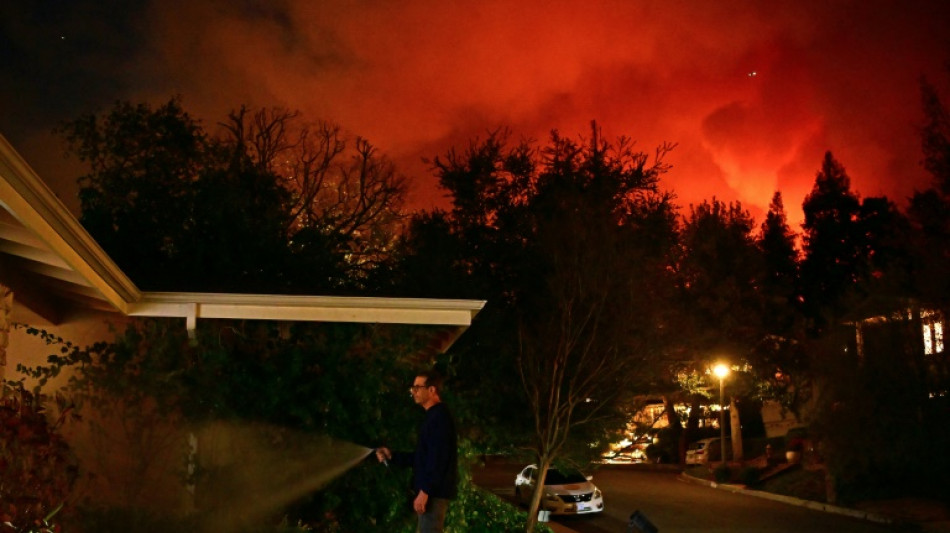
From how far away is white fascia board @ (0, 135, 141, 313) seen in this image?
5297 mm

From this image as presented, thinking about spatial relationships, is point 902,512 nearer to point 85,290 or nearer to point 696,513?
point 696,513

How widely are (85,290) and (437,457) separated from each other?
387 centimetres

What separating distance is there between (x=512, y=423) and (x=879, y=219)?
3469 centimetres

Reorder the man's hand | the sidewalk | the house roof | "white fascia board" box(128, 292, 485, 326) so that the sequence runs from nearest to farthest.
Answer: the house roof → the man's hand → "white fascia board" box(128, 292, 485, 326) → the sidewalk

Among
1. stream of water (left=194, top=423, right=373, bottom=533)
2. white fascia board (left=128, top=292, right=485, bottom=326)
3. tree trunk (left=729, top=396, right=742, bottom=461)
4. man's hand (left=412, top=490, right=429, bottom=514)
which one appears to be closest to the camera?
man's hand (left=412, top=490, right=429, bottom=514)

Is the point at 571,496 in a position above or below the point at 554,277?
below

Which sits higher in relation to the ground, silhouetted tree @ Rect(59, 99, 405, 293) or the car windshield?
silhouetted tree @ Rect(59, 99, 405, 293)

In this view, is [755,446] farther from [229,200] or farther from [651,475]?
[229,200]

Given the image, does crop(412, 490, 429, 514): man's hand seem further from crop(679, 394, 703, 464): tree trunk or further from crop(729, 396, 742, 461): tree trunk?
crop(679, 394, 703, 464): tree trunk

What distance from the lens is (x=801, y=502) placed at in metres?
26.7

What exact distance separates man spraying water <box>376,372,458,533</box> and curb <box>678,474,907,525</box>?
18.3 metres

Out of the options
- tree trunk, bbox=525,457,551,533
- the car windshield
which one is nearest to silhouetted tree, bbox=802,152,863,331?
the car windshield

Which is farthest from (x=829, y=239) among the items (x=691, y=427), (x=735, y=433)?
(x=735, y=433)

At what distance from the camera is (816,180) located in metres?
48.3
